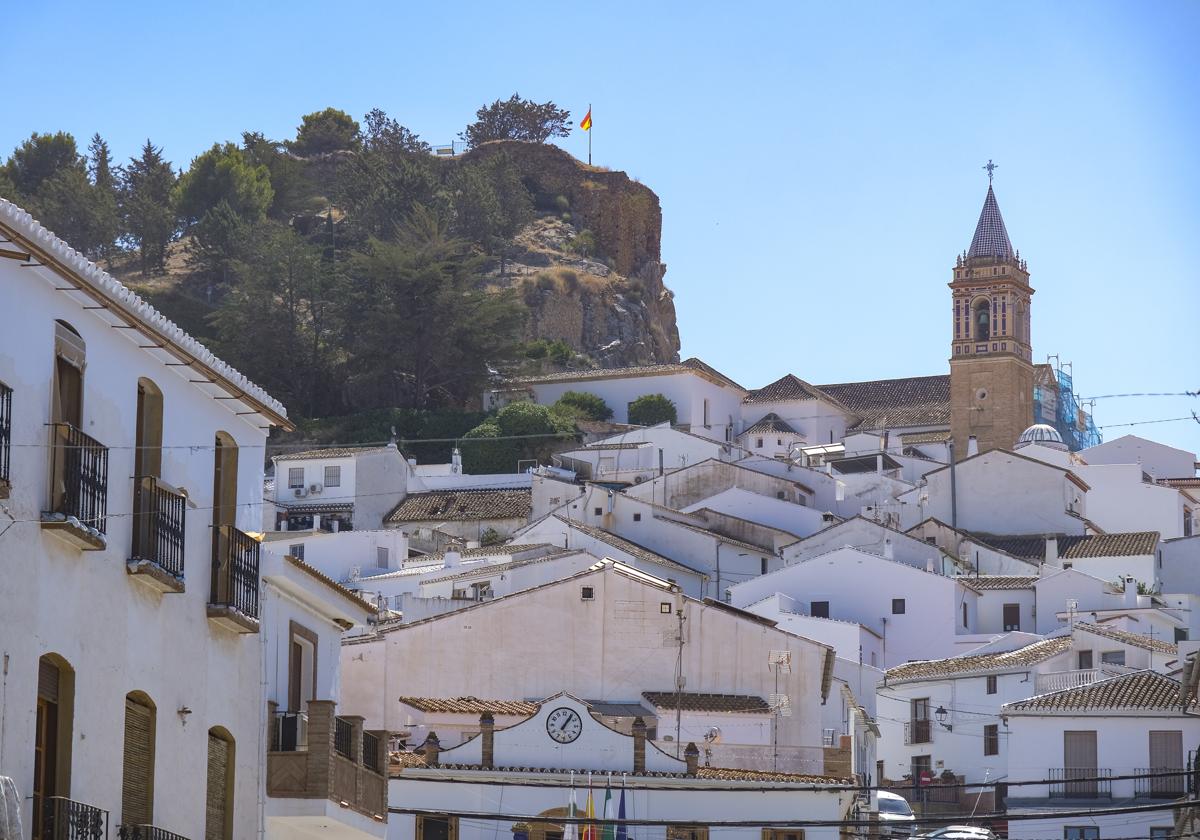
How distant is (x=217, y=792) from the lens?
877 inches

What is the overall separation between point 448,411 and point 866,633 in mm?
38987

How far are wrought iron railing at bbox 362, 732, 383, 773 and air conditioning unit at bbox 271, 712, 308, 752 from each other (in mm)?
1721

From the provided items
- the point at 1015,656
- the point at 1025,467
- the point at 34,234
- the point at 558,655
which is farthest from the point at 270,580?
the point at 1025,467

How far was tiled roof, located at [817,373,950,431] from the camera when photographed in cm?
11425

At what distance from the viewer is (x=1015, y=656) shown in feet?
187

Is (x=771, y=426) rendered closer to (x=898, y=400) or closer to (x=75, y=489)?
(x=898, y=400)

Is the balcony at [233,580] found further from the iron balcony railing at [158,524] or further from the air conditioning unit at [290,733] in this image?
the air conditioning unit at [290,733]

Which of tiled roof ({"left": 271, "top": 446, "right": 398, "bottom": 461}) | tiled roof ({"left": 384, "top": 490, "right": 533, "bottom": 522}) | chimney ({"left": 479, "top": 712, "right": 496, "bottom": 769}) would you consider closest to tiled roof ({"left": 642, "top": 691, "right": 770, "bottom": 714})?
chimney ({"left": 479, "top": 712, "right": 496, "bottom": 769})

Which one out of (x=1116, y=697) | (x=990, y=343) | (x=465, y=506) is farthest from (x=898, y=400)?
(x=1116, y=697)

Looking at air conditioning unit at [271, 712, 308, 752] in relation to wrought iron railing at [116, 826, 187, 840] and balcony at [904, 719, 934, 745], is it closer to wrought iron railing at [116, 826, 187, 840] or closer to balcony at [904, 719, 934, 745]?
wrought iron railing at [116, 826, 187, 840]

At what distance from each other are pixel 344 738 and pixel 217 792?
98.3 inches

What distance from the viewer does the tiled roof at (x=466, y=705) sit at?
136 ft

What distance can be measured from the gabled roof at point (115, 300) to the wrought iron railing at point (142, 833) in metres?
4.23

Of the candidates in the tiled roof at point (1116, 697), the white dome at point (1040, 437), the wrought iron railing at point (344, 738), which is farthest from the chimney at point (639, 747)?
the white dome at point (1040, 437)
